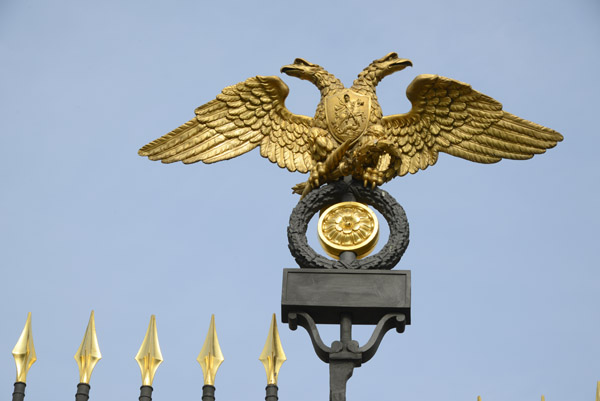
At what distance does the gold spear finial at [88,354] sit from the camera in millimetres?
13234

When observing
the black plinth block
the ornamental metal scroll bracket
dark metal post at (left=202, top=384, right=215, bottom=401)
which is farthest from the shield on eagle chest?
dark metal post at (left=202, top=384, right=215, bottom=401)

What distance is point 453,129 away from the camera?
606 inches

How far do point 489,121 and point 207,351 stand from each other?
13.0 ft

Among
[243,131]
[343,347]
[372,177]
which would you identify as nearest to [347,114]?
[372,177]

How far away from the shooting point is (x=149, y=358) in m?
13.2

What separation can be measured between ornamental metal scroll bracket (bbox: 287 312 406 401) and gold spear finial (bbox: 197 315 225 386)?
77 cm

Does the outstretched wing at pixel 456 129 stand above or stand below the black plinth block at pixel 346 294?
above

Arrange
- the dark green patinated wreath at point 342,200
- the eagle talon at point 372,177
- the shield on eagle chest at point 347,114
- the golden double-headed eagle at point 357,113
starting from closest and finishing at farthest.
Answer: the dark green patinated wreath at point 342,200 < the eagle talon at point 372,177 < the shield on eagle chest at point 347,114 < the golden double-headed eagle at point 357,113

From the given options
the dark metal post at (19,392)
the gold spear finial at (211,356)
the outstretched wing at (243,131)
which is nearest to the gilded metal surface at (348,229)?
the outstretched wing at (243,131)

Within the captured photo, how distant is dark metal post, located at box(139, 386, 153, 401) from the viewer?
43.0 feet

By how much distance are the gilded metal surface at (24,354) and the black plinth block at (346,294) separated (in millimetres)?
2229

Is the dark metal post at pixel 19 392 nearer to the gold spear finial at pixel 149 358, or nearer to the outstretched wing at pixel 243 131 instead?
the gold spear finial at pixel 149 358

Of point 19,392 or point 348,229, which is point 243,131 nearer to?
point 348,229

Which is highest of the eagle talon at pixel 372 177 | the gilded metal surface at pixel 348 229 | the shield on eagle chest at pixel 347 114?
the shield on eagle chest at pixel 347 114
